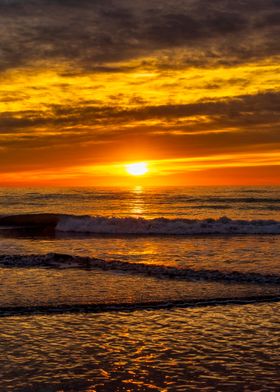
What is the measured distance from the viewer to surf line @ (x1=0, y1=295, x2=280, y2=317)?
30.0ft

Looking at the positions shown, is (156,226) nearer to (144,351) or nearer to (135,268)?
(135,268)

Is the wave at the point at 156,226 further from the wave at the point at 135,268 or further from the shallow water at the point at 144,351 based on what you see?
the shallow water at the point at 144,351

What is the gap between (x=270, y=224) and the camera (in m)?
32.8

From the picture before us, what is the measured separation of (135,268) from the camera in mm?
14555

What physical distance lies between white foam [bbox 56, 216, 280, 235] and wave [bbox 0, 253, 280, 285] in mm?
13888

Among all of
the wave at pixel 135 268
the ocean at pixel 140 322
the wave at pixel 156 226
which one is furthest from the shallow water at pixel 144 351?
the wave at pixel 156 226

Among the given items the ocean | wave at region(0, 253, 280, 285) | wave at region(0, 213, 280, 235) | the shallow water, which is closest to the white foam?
wave at region(0, 213, 280, 235)

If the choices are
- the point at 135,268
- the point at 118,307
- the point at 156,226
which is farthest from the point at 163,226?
the point at 118,307

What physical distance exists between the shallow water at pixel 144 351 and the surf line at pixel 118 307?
1.15 feet

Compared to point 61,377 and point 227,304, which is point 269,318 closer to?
point 227,304

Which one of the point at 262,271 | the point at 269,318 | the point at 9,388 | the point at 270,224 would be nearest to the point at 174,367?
the point at 9,388

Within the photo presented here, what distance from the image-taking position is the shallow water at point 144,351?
5859mm

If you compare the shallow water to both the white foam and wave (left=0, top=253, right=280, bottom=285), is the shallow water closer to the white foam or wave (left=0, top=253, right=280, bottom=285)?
wave (left=0, top=253, right=280, bottom=285)

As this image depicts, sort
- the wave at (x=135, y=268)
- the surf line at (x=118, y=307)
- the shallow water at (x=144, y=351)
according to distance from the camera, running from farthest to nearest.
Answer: the wave at (x=135, y=268)
the surf line at (x=118, y=307)
the shallow water at (x=144, y=351)
